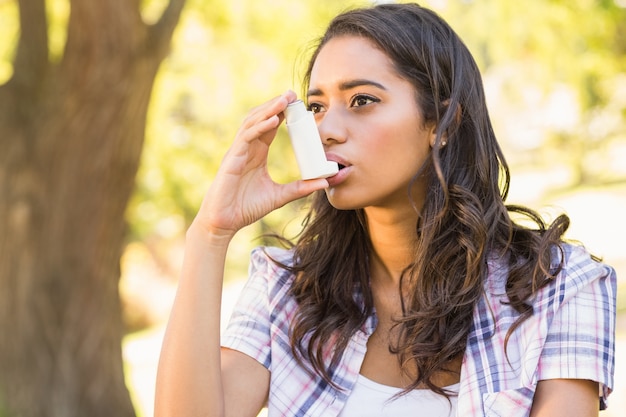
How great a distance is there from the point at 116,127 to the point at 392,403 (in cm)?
310

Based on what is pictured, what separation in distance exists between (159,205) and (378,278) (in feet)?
30.4

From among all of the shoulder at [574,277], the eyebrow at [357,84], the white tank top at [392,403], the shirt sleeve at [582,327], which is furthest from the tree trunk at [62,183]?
the shirt sleeve at [582,327]

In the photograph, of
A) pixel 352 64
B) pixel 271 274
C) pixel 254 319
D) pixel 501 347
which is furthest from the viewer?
pixel 271 274

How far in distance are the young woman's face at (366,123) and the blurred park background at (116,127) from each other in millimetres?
482

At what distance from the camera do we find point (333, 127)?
7.41 ft

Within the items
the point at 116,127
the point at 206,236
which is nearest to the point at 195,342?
the point at 206,236

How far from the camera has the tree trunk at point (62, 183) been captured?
16.0 ft

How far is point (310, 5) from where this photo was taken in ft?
32.6

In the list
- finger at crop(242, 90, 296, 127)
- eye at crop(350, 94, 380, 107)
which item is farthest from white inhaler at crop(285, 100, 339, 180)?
eye at crop(350, 94, 380, 107)

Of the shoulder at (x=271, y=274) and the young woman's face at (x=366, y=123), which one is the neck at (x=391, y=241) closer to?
the young woman's face at (x=366, y=123)

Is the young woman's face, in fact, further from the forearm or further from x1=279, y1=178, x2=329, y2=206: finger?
the forearm

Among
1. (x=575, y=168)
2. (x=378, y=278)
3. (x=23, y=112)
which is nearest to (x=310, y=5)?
(x=23, y=112)

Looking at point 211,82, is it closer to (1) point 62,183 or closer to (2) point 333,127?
(1) point 62,183

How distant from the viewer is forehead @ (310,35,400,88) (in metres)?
2.32
